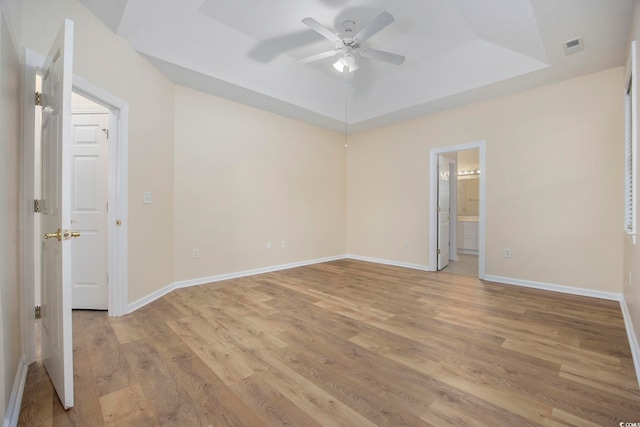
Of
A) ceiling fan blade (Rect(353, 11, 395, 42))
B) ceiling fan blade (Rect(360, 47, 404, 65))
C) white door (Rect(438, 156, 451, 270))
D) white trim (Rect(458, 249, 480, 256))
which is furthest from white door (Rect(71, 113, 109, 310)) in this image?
white trim (Rect(458, 249, 480, 256))

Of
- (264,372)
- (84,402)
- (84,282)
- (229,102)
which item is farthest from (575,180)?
(84,282)

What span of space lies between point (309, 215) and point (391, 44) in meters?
3.07

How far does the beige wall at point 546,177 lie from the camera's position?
316 cm

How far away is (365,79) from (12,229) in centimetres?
461

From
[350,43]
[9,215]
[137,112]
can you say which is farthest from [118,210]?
[350,43]

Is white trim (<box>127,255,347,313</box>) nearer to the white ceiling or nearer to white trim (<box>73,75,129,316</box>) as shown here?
white trim (<box>73,75,129,316</box>)

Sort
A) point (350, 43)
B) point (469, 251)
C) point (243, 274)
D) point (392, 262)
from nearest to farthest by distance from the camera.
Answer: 1. point (350, 43)
2. point (243, 274)
3. point (392, 262)
4. point (469, 251)

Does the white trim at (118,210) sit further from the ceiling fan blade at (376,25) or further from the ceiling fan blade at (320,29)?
the ceiling fan blade at (376,25)

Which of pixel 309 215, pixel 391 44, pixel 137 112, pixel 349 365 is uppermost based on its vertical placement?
pixel 391 44

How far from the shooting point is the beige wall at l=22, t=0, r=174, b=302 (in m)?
1.97

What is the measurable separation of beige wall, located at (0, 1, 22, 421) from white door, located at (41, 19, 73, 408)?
0.13 metres

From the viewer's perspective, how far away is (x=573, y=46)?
8.92 feet

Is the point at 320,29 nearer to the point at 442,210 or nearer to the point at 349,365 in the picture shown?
the point at 349,365

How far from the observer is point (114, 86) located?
8.34 ft
